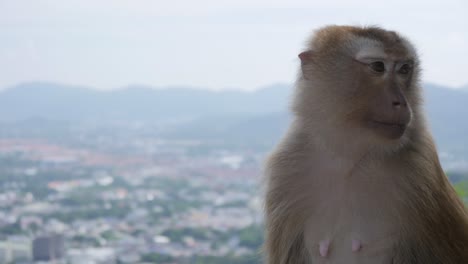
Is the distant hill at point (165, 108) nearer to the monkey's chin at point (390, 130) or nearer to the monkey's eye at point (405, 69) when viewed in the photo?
the monkey's eye at point (405, 69)

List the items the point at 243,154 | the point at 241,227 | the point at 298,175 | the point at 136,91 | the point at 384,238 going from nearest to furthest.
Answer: the point at 384,238
the point at 298,175
the point at 241,227
the point at 243,154
the point at 136,91

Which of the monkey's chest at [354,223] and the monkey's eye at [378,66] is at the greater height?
the monkey's eye at [378,66]

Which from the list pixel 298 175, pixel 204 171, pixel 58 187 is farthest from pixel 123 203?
pixel 298 175

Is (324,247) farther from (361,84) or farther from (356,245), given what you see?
(361,84)

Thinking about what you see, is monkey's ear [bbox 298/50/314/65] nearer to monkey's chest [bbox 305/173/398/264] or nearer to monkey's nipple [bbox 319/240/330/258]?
monkey's chest [bbox 305/173/398/264]

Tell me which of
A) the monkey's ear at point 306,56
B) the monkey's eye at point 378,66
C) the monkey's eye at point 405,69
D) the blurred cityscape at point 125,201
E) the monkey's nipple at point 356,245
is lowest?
the blurred cityscape at point 125,201

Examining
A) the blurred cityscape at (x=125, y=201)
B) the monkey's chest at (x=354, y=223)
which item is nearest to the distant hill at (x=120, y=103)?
the blurred cityscape at (x=125, y=201)

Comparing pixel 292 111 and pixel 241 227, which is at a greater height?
pixel 292 111

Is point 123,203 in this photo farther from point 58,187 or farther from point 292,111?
point 292,111
